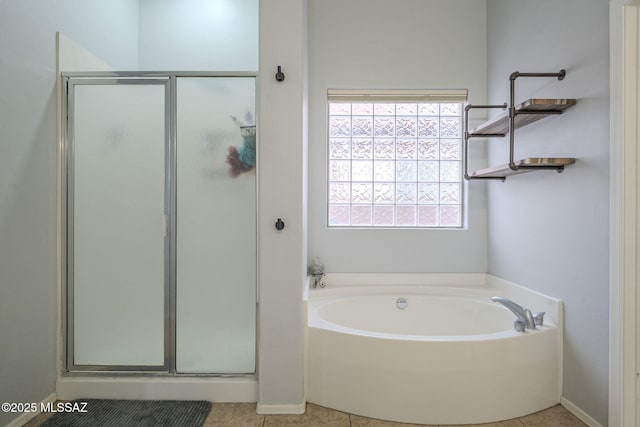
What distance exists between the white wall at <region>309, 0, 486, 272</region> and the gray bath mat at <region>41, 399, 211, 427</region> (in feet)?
4.26

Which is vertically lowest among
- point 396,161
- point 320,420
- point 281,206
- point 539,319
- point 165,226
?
point 320,420

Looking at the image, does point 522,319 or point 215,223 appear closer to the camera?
point 522,319

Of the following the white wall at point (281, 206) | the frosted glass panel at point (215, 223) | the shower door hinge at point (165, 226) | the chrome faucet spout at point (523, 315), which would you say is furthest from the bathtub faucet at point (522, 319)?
the shower door hinge at point (165, 226)

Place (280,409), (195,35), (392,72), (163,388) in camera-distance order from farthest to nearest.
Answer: (195,35), (392,72), (163,388), (280,409)

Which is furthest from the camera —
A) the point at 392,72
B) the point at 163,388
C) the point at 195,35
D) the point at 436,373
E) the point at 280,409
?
the point at 195,35

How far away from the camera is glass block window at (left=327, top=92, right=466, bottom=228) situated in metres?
2.90

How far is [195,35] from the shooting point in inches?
117

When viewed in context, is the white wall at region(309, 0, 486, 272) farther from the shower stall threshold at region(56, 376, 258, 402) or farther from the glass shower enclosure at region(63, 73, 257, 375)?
the shower stall threshold at region(56, 376, 258, 402)

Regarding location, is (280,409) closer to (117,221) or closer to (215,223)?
(215,223)

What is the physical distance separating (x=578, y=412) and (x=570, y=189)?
3.64 feet

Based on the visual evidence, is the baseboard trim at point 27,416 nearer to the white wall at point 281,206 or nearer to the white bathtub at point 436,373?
the white wall at point 281,206

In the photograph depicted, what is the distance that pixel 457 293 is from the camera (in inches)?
106

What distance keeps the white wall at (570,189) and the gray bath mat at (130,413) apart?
6.26 feet

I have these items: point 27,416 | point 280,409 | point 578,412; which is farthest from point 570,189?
point 27,416
